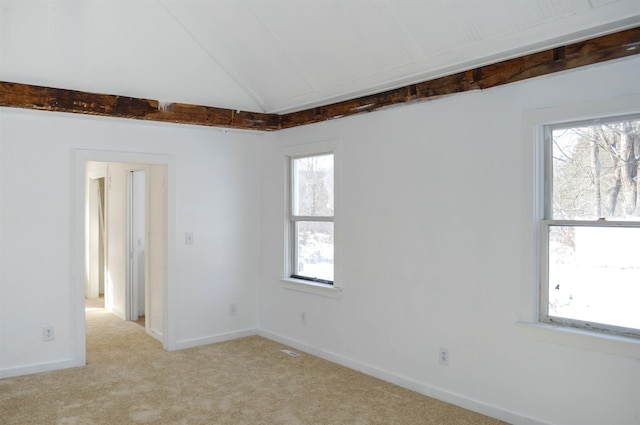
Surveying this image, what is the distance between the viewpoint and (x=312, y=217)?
16.6 feet

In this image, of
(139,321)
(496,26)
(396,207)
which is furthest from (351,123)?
(139,321)

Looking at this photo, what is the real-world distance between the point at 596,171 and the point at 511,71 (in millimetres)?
843

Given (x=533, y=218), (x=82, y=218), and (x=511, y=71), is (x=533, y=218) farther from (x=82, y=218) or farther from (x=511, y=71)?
(x=82, y=218)

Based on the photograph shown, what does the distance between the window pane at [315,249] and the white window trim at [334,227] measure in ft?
0.34

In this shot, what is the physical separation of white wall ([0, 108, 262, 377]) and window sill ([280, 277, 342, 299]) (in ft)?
1.96

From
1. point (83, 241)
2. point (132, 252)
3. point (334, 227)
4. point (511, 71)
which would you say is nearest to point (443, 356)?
point (334, 227)

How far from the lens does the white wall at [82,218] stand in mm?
4301

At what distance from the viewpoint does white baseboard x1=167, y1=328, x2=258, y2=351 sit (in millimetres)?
5133

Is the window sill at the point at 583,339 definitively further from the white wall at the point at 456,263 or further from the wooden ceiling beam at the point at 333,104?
the wooden ceiling beam at the point at 333,104

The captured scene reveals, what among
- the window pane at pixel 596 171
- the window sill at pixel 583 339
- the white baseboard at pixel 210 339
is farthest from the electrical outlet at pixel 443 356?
the white baseboard at pixel 210 339

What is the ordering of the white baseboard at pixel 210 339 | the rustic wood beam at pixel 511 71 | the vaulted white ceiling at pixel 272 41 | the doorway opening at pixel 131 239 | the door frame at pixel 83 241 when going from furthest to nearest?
the doorway opening at pixel 131 239, the white baseboard at pixel 210 339, the door frame at pixel 83 241, the vaulted white ceiling at pixel 272 41, the rustic wood beam at pixel 511 71

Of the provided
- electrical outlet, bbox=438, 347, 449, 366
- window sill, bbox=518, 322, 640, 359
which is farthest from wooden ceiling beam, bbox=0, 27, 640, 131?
electrical outlet, bbox=438, 347, 449, 366

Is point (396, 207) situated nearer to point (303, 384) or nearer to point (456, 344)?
point (456, 344)

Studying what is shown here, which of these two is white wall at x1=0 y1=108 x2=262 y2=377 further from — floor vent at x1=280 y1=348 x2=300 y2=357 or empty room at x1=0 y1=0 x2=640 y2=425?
floor vent at x1=280 y1=348 x2=300 y2=357
